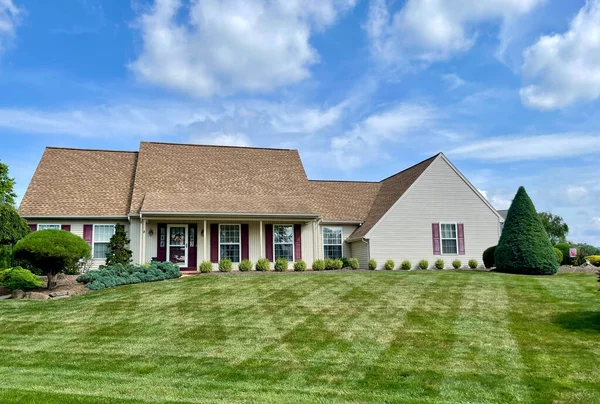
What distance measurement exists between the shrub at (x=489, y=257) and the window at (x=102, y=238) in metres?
17.5

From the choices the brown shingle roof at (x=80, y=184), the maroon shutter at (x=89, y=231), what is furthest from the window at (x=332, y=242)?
the maroon shutter at (x=89, y=231)

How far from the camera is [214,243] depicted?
2164 centimetres

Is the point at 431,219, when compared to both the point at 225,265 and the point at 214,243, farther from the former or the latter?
the point at 214,243

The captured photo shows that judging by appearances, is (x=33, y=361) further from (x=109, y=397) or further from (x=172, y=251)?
(x=172, y=251)

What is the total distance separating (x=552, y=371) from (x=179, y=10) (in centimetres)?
1432

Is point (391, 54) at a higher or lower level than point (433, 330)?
higher

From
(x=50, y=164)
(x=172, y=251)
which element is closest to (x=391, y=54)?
(x=172, y=251)

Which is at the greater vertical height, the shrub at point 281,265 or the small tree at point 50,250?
the small tree at point 50,250

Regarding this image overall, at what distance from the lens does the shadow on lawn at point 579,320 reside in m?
9.48

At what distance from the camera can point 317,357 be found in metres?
7.96

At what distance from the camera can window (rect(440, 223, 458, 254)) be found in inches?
930

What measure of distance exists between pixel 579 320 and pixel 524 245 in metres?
9.63

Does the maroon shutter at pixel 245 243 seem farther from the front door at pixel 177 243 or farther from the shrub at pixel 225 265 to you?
the front door at pixel 177 243

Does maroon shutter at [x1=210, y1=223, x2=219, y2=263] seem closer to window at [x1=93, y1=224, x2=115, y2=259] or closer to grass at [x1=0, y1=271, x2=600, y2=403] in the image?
window at [x1=93, y1=224, x2=115, y2=259]
